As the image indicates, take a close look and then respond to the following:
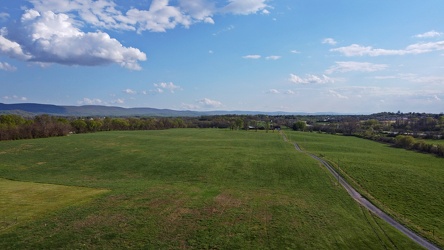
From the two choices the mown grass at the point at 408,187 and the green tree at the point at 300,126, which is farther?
the green tree at the point at 300,126

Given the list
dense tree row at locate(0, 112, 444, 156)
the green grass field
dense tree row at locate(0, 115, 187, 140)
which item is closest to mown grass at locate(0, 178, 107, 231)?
the green grass field

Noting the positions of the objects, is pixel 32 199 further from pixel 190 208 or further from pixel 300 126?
pixel 300 126

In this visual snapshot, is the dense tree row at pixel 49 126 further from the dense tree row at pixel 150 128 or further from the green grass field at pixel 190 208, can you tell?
the green grass field at pixel 190 208

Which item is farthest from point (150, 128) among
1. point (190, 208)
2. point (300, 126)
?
point (190, 208)

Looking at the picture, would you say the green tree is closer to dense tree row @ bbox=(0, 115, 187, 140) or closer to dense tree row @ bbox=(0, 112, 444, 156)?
dense tree row @ bbox=(0, 112, 444, 156)

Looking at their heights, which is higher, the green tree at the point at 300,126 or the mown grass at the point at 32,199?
the green tree at the point at 300,126

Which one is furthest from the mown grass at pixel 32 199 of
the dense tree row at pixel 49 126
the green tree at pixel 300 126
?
the green tree at pixel 300 126

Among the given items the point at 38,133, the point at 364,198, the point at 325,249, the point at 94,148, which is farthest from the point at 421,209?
the point at 38,133

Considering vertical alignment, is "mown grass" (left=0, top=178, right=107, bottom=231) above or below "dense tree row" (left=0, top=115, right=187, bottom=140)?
below

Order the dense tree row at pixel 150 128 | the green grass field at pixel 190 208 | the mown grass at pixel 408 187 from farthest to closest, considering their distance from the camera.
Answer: the dense tree row at pixel 150 128 → the mown grass at pixel 408 187 → the green grass field at pixel 190 208
